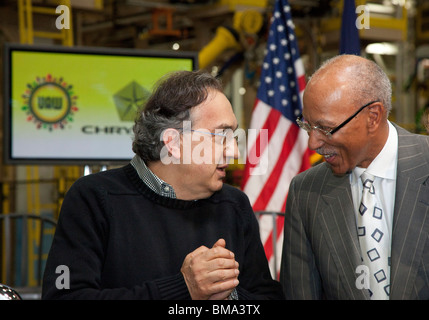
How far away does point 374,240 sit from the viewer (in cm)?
192

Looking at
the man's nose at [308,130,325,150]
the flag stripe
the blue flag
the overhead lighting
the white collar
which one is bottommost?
the flag stripe

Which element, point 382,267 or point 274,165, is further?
point 274,165

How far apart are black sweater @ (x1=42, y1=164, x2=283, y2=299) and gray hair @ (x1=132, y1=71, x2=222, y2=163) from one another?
4.5 inches

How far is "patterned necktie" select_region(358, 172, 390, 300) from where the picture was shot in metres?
1.89

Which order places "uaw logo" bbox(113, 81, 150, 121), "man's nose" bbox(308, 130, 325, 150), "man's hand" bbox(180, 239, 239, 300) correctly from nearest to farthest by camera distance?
"man's hand" bbox(180, 239, 239, 300) → "man's nose" bbox(308, 130, 325, 150) → "uaw logo" bbox(113, 81, 150, 121)

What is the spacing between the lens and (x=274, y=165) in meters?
3.67

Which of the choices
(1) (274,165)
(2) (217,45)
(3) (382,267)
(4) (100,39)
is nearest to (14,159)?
(1) (274,165)

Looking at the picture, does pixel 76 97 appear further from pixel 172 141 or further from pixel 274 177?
pixel 172 141

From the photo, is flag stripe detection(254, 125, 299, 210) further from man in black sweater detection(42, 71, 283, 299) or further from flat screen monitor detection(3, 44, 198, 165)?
man in black sweater detection(42, 71, 283, 299)

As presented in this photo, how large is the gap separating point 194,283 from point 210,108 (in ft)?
1.97

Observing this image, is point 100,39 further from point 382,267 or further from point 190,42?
point 382,267

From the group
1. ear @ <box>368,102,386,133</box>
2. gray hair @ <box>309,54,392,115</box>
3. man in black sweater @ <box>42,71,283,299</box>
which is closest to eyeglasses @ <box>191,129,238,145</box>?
man in black sweater @ <box>42,71,283,299</box>

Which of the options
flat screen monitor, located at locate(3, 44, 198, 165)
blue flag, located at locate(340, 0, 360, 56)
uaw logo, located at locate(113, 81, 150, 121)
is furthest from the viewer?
uaw logo, located at locate(113, 81, 150, 121)
